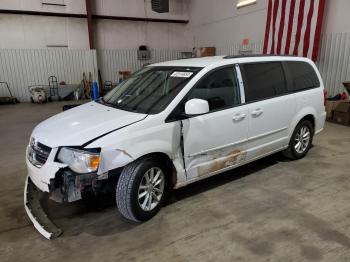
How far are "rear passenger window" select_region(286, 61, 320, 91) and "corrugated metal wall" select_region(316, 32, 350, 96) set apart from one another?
4.16 metres

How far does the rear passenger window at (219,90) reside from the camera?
2.82 m

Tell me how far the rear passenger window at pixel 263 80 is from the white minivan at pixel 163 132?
0.01 m

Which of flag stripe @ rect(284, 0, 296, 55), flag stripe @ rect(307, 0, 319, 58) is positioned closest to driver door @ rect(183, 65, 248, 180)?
flag stripe @ rect(307, 0, 319, 58)

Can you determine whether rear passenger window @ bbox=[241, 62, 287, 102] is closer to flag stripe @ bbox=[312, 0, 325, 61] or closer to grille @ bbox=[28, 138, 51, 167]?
grille @ bbox=[28, 138, 51, 167]

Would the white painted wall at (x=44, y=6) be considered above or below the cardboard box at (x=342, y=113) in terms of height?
above

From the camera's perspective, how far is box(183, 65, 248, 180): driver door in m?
2.73

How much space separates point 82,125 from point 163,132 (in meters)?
0.75

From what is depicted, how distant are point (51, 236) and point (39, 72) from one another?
35.8ft

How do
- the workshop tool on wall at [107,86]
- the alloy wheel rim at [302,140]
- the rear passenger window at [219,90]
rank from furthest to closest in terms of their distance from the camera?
the workshop tool on wall at [107,86] → the alloy wheel rim at [302,140] → the rear passenger window at [219,90]

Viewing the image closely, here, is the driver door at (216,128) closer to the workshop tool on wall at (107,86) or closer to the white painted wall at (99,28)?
the workshop tool on wall at (107,86)

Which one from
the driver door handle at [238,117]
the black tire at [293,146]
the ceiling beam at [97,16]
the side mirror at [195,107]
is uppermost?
the ceiling beam at [97,16]

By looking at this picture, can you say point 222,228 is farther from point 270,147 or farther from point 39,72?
point 39,72

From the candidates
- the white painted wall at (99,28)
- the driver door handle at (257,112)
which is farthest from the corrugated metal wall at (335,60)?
the white painted wall at (99,28)

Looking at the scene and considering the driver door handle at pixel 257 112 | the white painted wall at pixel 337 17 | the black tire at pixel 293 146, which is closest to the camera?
the driver door handle at pixel 257 112
